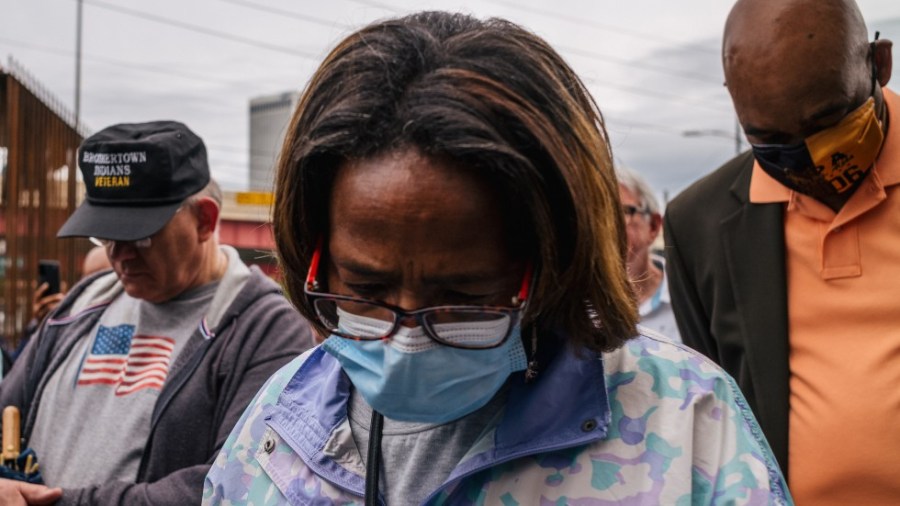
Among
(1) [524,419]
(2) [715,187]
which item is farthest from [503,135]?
(2) [715,187]

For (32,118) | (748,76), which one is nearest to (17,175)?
(32,118)

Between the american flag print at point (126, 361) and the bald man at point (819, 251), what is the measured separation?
1.62 m

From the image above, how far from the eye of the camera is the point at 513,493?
125cm

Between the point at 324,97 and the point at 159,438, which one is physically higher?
the point at 324,97

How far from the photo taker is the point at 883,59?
2.37 meters

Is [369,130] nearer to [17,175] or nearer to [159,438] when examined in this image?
[159,438]

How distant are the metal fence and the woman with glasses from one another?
16.0 ft

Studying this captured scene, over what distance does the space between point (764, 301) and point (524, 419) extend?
49.0 inches

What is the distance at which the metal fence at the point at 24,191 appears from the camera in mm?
5660

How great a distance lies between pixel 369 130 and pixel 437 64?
0.14m

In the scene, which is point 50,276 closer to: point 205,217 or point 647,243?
point 205,217

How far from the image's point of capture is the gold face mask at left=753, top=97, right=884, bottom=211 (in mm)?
2209

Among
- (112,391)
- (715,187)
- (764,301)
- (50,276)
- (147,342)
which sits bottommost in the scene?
(50,276)

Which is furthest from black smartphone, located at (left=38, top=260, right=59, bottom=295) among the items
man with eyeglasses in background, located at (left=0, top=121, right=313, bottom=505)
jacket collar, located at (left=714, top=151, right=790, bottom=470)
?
jacket collar, located at (left=714, top=151, right=790, bottom=470)
